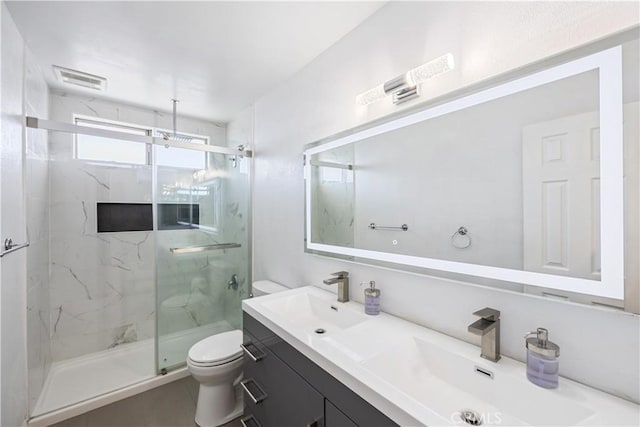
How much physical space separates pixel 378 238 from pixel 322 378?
719mm

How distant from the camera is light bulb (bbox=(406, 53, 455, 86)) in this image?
110 centimetres

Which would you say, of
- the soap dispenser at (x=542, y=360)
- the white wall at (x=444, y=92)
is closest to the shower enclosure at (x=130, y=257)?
the white wall at (x=444, y=92)

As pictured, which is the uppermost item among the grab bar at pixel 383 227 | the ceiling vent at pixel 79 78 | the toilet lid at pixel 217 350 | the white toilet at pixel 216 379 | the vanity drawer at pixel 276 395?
the ceiling vent at pixel 79 78

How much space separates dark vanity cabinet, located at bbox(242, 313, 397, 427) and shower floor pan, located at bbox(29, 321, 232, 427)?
1.20 m

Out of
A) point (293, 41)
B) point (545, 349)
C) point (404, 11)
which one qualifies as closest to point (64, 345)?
point (293, 41)

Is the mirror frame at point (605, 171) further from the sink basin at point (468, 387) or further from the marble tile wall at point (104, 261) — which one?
the marble tile wall at point (104, 261)

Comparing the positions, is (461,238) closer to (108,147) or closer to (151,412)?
(151,412)

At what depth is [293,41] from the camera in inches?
66.6

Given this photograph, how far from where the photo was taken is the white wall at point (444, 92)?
2.54 feet

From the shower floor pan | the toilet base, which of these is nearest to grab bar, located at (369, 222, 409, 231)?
the toilet base

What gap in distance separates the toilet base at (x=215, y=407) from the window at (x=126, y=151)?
1.80 m

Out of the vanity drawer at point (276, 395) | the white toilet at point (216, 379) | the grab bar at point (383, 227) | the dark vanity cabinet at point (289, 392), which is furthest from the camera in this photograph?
the white toilet at point (216, 379)

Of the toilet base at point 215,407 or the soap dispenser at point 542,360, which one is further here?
the toilet base at point 215,407

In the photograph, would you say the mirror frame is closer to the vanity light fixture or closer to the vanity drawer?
the vanity light fixture
